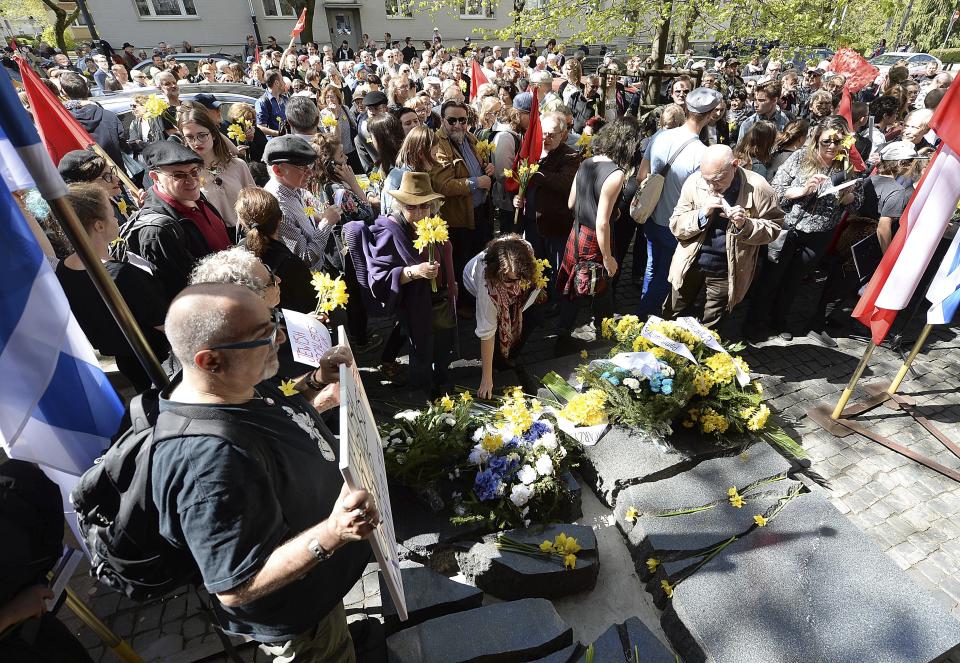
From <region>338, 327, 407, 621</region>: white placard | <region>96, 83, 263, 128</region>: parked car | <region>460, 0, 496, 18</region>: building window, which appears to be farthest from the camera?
<region>460, 0, 496, 18</region>: building window

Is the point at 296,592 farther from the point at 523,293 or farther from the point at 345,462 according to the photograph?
the point at 523,293

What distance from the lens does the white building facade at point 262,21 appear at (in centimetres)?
2830

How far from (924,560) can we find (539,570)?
2.42 meters

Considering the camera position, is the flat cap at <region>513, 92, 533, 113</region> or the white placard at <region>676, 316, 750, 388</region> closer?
the white placard at <region>676, 316, 750, 388</region>

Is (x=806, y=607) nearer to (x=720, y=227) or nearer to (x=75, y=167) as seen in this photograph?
(x=720, y=227)

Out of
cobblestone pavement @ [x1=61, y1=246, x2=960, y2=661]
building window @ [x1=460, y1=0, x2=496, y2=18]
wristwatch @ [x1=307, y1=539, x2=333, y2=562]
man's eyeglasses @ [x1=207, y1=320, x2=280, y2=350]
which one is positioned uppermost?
building window @ [x1=460, y1=0, x2=496, y2=18]

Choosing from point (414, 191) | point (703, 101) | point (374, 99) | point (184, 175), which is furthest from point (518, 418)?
point (374, 99)

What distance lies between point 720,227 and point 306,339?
3465 mm

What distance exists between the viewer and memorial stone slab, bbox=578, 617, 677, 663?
2.23m

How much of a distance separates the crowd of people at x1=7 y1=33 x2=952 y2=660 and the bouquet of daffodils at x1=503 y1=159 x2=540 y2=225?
4 cm

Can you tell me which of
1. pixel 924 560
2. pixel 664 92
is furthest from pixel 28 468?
pixel 664 92

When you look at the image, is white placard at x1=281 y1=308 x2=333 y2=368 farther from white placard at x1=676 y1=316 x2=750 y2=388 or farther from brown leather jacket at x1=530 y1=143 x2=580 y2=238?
brown leather jacket at x1=530 y1=143 x2=580 y2=238

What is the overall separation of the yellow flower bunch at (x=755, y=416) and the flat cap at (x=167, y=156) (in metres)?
4.08

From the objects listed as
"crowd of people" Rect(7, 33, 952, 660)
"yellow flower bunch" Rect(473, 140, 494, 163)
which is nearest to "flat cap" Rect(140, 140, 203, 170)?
"crowd of people" Rect(7, 33, 952, 660)
